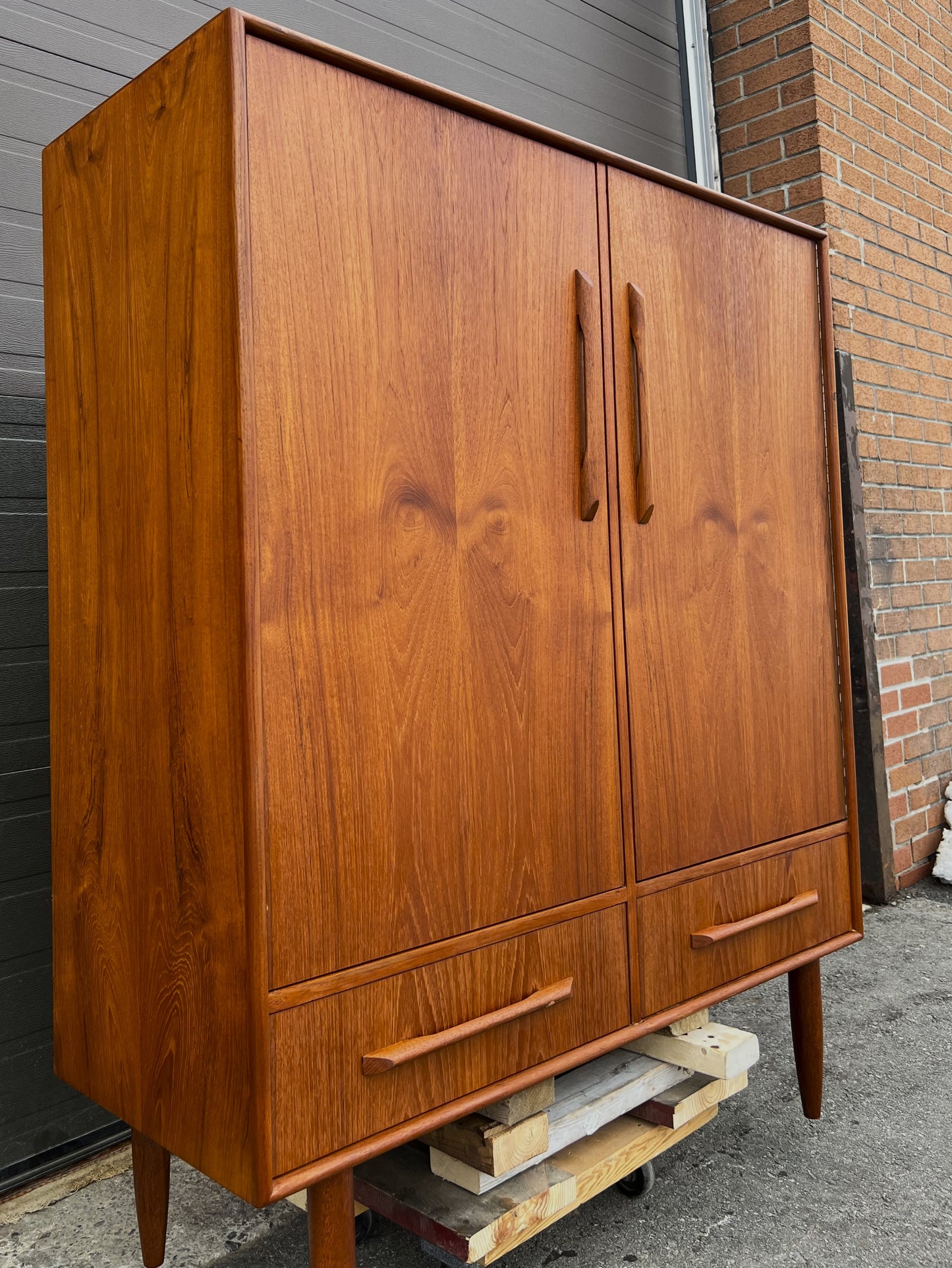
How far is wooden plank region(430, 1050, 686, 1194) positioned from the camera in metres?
1.36

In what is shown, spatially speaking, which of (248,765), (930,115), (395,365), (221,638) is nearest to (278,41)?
(395,365)

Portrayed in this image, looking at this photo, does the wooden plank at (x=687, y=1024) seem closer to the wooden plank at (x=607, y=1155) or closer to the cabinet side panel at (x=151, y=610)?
the wooden plank at (x=607, y=1155)

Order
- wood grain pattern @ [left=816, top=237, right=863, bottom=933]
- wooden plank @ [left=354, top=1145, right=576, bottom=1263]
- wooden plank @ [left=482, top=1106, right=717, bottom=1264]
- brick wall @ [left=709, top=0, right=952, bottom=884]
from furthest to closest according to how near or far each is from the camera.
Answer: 1. brick wall @ [left=709, top=0, right=952, bottom=884]
2. wood grain pattern @ [left=816, top=237, right=863, bottom=933]
3. wooden plank @ [left=482, top=1106, right=717, bottom=1264]
4. wooden plank @ [left=354, top=1145, right=576, bottom=1263]

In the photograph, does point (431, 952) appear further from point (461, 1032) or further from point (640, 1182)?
point (640, 1182)

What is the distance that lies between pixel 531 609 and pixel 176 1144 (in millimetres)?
746

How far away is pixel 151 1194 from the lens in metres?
1.43

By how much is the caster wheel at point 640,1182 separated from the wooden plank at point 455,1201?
0.24 metres

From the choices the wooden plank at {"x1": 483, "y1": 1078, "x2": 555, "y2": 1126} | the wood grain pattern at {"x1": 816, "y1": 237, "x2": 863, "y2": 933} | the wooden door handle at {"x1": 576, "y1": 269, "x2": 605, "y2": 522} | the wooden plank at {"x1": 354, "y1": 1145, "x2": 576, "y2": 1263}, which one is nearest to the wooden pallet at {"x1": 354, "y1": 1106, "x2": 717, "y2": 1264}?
the wooden plank at {"x1": 354, "y1": 1145, "x2": 576, "y2": 1263}

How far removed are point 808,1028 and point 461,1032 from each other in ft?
2.95

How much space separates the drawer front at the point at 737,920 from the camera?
57.2 inches

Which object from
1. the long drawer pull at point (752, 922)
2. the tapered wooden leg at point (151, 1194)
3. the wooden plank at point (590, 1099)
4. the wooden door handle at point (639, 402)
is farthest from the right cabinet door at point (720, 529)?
the tapered wooden leg at point (151, 1194)

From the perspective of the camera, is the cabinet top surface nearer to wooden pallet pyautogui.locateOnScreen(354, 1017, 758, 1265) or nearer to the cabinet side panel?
the cabinet side panel

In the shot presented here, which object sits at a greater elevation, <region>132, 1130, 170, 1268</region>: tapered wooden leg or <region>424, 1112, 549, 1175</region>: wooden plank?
<region>424, 1112, 549, 1175</region>: wooden plank

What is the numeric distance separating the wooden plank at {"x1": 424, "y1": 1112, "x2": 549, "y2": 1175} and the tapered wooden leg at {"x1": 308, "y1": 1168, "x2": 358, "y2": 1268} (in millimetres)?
198
